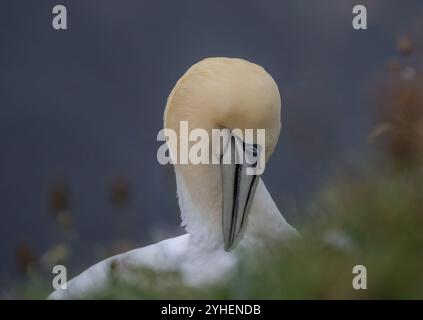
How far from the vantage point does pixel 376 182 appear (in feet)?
5.59

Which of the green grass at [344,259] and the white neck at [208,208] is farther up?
the white neck at [208,208]

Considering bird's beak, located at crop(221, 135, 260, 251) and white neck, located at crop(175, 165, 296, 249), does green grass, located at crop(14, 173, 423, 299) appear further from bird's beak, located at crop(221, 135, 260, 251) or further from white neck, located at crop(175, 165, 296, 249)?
white neck, located at crop(175, 165, 296, 249)

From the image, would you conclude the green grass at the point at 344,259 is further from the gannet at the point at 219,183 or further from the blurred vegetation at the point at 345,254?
the gannet at the point at 219,183

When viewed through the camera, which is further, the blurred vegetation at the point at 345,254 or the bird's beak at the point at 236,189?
the bird's beak at the point at 236,189

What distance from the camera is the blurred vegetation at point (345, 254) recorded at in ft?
4.54

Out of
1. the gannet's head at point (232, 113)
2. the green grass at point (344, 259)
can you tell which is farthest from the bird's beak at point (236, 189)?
the green grass at point (344, 259)

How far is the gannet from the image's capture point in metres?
2.54

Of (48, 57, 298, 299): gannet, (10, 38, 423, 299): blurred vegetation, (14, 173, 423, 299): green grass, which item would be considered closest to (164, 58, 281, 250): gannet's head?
(48, 57, 298, 299): gannet

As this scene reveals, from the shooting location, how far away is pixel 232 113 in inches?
101

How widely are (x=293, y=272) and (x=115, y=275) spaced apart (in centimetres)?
40

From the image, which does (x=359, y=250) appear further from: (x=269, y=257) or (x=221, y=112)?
(x=221, y=112)

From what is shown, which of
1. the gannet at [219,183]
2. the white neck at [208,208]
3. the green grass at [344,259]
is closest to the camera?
the green grass at [344,259]

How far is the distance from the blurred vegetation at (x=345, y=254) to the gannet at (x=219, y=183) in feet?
2.16
